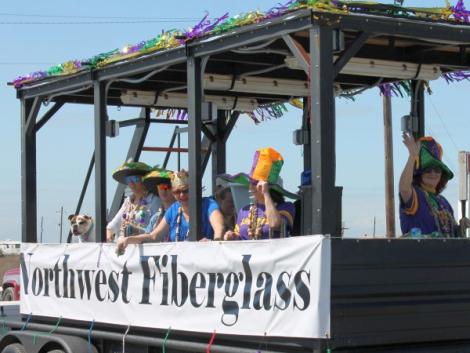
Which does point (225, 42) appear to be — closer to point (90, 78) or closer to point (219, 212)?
point (219, 212)

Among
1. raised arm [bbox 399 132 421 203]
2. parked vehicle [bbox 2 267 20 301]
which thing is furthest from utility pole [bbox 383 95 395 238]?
raised arm [bbox 399 132 421 203]

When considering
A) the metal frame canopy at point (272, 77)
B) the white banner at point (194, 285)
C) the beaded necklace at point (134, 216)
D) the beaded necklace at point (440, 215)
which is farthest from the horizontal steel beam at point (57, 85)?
the beaded necklace at point (440, 215)

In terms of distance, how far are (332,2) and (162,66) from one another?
1.85 m

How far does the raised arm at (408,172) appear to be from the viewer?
6.86 meters

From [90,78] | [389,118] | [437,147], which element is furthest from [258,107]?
[389,118]

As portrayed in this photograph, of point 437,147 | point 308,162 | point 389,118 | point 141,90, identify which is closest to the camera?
point 437,147

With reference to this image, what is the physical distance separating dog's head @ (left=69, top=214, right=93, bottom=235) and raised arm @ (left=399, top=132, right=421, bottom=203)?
12.8 feet

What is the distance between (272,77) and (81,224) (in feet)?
7.75

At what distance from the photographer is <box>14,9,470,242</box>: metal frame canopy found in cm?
619

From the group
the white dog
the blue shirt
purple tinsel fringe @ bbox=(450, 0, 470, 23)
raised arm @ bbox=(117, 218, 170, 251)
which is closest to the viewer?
purple tinsel fringe @ bbox=(450, 0, 470, 23)

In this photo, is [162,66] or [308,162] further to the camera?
[308,162]

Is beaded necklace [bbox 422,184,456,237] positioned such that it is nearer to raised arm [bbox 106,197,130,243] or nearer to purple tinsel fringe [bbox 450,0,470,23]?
purple tinsel fringe [bbox 450,0,470,23]

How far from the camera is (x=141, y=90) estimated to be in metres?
10.2

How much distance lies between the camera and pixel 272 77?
939 centimetres
